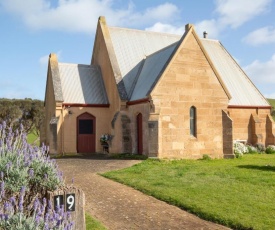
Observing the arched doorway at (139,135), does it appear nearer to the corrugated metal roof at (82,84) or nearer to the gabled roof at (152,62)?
the gabled roof at (152,62)

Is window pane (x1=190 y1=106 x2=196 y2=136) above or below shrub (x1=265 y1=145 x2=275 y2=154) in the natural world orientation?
above

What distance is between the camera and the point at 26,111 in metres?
→ 43.8

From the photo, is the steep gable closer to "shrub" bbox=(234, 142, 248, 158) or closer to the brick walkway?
"shrub" bbox=(234, 142, 248, 158)

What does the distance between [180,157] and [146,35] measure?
1336 centimetres

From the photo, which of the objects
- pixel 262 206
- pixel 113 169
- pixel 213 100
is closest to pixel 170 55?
pixel 213 100

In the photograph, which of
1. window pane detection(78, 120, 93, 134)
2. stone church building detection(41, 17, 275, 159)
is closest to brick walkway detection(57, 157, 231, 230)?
stone church building detection(41, 17, 275, 159)

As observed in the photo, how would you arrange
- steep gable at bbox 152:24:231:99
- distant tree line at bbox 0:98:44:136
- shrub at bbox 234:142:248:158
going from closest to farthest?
steep gable at bbox 152:24:231:99, shrub at bbox 234:142:248:158, distant tree line at bbox 0:98:44:136

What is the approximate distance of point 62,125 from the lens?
25.4 meters

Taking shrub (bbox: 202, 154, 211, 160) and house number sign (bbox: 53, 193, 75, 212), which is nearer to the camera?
house number sign (bbox: 53, 193, 75, 212)

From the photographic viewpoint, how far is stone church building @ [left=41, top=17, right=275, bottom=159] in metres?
20.5

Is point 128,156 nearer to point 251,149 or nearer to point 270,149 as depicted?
point 251,149

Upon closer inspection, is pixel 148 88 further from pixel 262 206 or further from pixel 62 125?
pixel 262 206

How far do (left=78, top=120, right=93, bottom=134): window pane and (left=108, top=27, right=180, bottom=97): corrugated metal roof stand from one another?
4.50 meters

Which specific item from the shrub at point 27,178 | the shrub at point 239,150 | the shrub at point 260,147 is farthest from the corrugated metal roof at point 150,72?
the shrub at point 27,178
